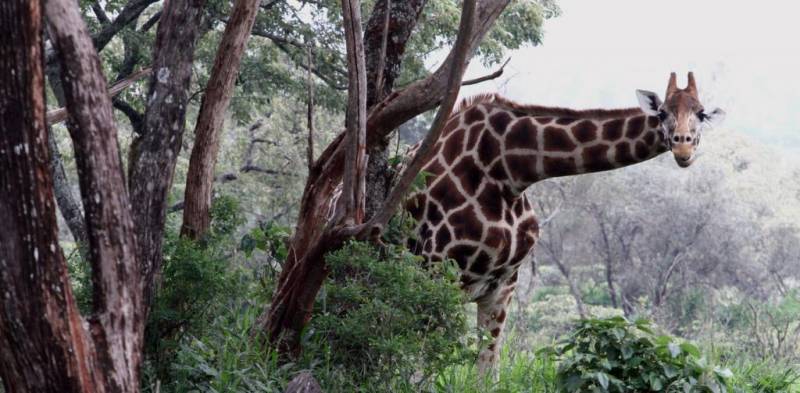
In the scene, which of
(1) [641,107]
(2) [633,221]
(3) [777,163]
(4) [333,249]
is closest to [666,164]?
(2) [633,221]

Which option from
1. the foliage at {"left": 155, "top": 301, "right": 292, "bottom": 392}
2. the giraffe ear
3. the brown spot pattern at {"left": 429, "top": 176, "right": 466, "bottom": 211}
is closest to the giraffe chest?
the brown spot pattern at {"left": 429, "top": 176, "right": 466, "bottom": 211}

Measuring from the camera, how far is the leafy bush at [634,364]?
539 cm

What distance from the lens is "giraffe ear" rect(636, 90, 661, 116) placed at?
651 cm

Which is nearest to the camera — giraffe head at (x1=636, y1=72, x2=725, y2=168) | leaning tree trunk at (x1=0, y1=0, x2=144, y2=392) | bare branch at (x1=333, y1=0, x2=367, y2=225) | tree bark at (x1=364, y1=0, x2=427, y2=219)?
leaning tree trunk at (x1=0, y1=0, x2=144, y2=392)

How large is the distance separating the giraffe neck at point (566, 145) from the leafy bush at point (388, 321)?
1.79 m

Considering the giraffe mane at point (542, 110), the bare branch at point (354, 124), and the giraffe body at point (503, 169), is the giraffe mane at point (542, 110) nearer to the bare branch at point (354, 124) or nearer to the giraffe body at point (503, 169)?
the giraffe body at point (503, 169)

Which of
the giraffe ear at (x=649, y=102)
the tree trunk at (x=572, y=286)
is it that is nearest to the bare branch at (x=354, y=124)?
the giraffe ear at (x=649, y=102)

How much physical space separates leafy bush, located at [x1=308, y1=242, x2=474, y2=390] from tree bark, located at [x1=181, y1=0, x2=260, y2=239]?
81 centimetres

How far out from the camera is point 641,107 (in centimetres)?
661

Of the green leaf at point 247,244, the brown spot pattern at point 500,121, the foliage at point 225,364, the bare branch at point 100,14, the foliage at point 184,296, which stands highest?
the bare branch at point 100,14

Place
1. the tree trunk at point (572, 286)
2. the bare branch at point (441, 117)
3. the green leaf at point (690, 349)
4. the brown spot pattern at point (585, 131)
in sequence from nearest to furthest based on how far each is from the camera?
the bare branch at point (441, 117) < the green leaf at point (690, 349) < the brown spot pattern at point (585, 131) < the tree trunk at point (572, 286)

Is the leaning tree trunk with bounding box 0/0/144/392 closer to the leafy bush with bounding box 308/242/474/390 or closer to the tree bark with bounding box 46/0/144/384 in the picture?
the tree bark with bounding box 46/0/144/384

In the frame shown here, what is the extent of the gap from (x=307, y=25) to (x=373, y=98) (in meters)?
8.24

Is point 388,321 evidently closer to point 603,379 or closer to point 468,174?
point 603,379
